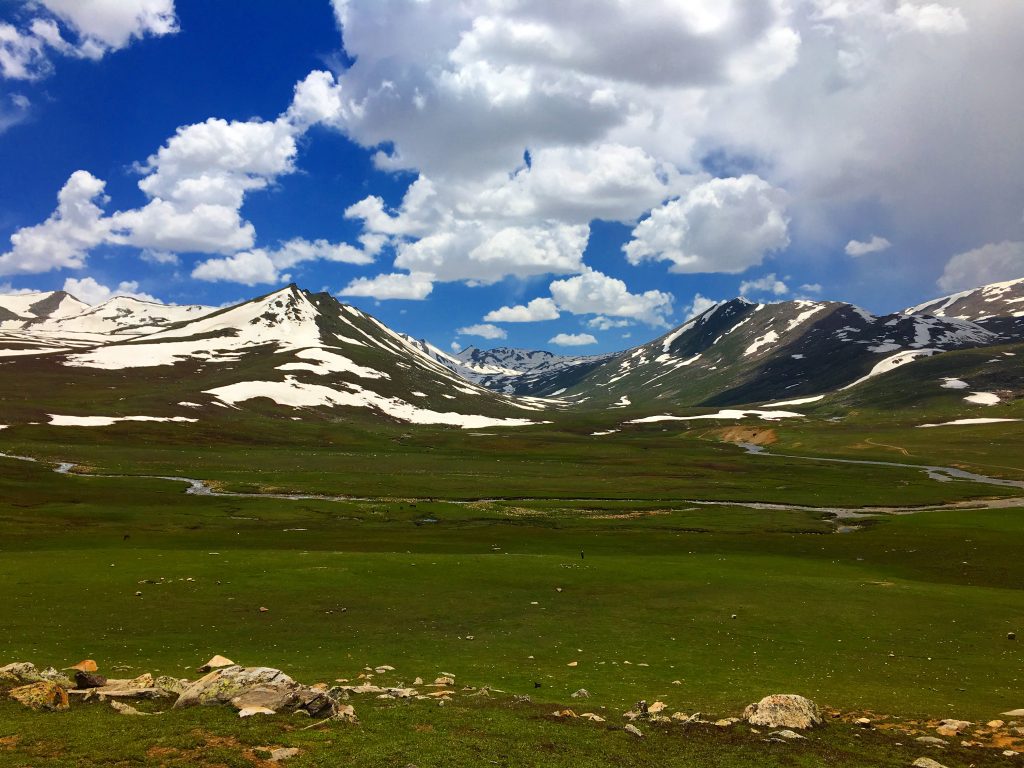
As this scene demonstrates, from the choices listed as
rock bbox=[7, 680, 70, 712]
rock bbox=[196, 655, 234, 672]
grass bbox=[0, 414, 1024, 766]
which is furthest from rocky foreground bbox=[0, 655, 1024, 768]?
rock bbox=[196, 655, 234, 672]

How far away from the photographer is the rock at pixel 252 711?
66.5 feet

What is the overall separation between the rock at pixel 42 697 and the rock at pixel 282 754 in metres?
8.06

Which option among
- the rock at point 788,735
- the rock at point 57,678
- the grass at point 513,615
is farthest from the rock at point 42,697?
the rock at point 788,735

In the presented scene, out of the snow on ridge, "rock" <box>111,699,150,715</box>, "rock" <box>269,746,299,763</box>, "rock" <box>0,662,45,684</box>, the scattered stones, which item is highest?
the snow on ridge

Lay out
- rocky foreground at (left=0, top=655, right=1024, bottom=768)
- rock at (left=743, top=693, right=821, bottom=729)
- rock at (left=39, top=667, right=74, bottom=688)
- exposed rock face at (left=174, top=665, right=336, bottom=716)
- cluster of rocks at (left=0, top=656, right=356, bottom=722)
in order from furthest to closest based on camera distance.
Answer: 1. rock at (left=743, top=693, right=821, bottom=729)
2. rock at (left=39, top=667, right=74, bottom=688)
3. exposed rock face at (left=174, top=665, right=336, bottom=716)
4. rocky foreground at (left=0, top=655, right=1024, bottom=768)
5. cluster of rocks at (left=0, top=656, right=356, bottom=722)

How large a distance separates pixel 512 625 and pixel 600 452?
164m

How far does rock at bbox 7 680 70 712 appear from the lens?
19859 millimetres

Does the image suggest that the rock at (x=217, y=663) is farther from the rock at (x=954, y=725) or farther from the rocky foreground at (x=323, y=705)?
the rock at (x=954, y=725)

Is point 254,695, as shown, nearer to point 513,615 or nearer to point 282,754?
point 282,754

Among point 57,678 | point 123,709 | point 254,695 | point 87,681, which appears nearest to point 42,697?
point 87,681

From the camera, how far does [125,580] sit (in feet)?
144

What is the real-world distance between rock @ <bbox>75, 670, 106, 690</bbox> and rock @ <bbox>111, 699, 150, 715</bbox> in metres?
2.33

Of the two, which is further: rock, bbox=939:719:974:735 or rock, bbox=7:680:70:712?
rock, bbox=939:719:974:735

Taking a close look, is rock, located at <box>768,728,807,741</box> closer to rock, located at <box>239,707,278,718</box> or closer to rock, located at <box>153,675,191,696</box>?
rock, located at <box>239,707,278,718</box>
